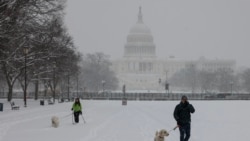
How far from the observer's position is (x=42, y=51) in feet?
162

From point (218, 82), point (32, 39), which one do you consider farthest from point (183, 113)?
point (218, 82)

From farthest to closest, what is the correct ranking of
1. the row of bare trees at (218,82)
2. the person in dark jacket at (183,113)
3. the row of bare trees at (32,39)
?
the row of bare trees at (218,82) < the row of bare trees at (32,39) < the person in dark jacket at (183,113)

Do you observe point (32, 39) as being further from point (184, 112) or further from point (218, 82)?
point (218, 82)

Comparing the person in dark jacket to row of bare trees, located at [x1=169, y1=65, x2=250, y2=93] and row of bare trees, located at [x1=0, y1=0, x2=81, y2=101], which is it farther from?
row of bare trees, located at [x1=169, y1=65, x2=250, y2=93]

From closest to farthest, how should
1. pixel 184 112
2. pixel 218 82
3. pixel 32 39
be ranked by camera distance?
pixel 184 112 → pixel 32 39 → pixel 218 82

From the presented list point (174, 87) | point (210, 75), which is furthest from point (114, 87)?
point (174, 87)

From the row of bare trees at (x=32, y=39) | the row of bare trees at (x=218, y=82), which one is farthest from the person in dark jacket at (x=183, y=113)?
the row of bare trees at (x=218, y=82)

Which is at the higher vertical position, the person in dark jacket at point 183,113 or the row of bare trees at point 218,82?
the row of bare trees at point 218,82

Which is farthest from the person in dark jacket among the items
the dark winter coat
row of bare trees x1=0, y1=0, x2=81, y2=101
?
row of bare trees x1=0, y1=0, x2=81, y2=101

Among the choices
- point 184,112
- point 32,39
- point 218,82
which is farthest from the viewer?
point 218,82

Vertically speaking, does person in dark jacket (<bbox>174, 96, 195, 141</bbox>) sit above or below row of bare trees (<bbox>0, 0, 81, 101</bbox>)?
below

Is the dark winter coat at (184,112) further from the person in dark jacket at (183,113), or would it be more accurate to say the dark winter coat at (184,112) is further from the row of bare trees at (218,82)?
the row of bare trees at (218,82)

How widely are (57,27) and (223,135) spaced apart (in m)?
34.4

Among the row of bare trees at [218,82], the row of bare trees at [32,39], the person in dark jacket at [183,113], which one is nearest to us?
the person in dark jacket at [183,113]
